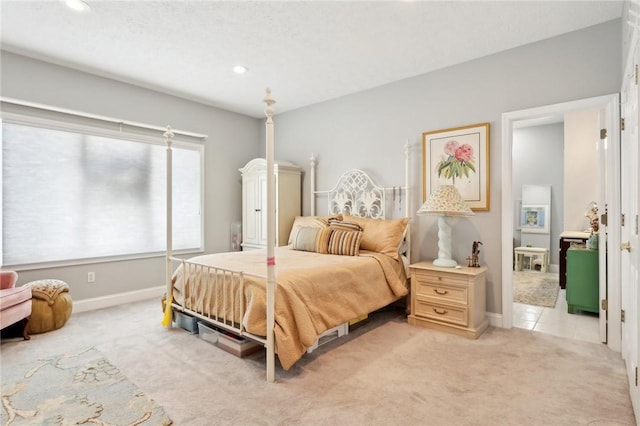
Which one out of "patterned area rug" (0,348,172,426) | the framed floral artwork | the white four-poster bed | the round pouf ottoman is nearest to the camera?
"patterned area rug" (0,348,172,426)

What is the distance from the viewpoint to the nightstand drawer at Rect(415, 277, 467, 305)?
3.06 metres

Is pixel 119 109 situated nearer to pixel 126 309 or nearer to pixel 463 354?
pixel 126 309

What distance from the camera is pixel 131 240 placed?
4.27m

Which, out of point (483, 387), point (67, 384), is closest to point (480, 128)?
point (483, 387)

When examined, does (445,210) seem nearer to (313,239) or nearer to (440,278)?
(440,278)

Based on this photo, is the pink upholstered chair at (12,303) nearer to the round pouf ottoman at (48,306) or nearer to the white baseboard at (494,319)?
the round pouf ottoman at (48,306)

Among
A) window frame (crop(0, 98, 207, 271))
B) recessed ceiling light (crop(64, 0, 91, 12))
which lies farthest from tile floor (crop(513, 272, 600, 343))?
recessed ceiling light (crop(64, 0, 91, 12))

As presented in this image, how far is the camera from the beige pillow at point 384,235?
11.7 feet

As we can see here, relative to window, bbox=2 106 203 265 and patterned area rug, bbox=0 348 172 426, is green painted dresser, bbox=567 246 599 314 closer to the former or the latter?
patterned area rug, bbox=0 348 172 426

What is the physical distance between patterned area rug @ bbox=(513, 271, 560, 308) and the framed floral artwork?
5.66 feet

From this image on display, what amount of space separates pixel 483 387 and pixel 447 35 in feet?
9.25

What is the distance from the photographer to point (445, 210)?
3.12 metres

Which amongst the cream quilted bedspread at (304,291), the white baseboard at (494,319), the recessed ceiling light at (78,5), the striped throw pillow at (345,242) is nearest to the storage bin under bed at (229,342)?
the cream quilted bedspread at (304,291)

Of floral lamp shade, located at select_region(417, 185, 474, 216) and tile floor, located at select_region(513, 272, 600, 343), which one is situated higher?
floral lamp shade, located at select_region(417, 185, 474, 216)
